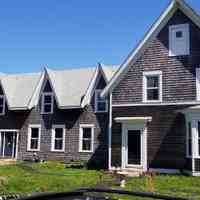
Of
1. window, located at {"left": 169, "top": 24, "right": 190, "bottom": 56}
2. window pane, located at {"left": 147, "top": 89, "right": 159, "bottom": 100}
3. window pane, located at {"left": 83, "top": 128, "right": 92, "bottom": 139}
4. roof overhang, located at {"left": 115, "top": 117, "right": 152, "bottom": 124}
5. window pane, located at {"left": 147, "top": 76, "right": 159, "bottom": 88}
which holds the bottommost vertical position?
window pane, located at {"left": 83, "top": 128, "right": 92, "bottom": 139}

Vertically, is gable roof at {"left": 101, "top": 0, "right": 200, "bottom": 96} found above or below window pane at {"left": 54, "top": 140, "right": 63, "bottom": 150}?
Answer: above

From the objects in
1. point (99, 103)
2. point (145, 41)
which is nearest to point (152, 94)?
point (145, 41)

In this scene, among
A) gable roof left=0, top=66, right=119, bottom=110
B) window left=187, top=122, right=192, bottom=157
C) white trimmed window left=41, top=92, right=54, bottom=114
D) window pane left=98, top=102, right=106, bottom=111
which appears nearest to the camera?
window left=187, top=122, right=192, bottom=157

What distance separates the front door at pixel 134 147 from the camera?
76.7 feet

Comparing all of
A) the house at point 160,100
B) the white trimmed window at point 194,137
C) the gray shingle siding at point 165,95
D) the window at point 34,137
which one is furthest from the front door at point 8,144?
the white trimmed window at point 194,137

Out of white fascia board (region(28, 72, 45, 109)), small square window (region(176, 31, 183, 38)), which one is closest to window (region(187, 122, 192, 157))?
small square window (region(176, 31, 183, 38))

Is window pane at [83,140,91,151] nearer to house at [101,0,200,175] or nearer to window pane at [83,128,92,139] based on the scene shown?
window pane at [83,128,92,139]

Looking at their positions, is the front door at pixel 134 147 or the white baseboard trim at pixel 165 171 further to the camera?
the front door at pixel 134 147

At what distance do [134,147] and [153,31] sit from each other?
698 cm

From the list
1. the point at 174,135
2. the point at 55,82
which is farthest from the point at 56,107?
the point at 174,135

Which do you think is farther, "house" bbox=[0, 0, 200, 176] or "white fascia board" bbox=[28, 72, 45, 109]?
"white fascia board" bbox=[28, 72, 45, 109]

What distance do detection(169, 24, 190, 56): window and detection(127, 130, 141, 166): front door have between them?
5.21 m

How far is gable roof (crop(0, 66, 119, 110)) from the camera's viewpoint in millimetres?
30953

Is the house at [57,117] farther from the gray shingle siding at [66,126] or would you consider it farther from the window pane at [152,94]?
the window pane at [152,94]
